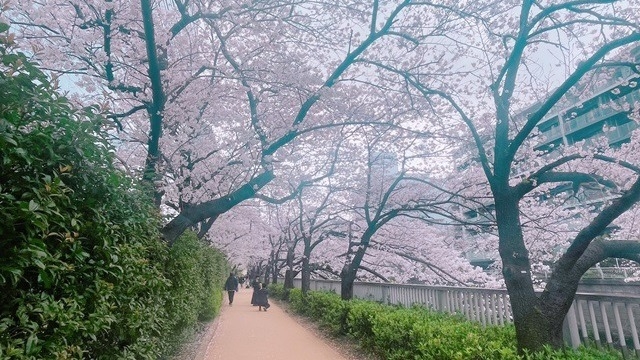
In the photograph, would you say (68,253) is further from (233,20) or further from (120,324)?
(233,20)

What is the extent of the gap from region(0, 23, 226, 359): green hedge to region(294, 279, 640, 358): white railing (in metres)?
5.35

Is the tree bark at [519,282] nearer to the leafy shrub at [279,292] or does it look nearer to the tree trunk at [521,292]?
the tree trunk at [521,292]

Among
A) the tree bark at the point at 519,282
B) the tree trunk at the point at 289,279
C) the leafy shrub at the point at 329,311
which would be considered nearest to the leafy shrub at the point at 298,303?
the leafy shrub at the point at 329,311

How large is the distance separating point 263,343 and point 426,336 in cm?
531

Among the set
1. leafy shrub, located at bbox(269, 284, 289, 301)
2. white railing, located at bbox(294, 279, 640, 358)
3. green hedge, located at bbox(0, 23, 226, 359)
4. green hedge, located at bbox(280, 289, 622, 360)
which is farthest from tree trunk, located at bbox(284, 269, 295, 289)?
green hedge, located at bbox(0, 23, 226, 359)

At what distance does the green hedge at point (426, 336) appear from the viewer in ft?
13.5

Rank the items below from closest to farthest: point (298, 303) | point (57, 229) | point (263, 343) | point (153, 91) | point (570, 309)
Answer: point (57, 229), point (570, 309), point (153, 91), point (263, 343), point (298, 303)

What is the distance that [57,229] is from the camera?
2.12m

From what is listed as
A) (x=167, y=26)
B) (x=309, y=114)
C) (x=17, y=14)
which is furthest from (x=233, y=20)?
(x=17, y=14)

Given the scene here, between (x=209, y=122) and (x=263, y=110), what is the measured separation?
1.90 metres

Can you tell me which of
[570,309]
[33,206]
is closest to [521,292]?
[570,309]

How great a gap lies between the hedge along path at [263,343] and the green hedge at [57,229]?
5268 millimetres

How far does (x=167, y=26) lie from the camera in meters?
7.83

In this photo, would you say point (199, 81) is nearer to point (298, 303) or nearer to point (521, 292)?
point (521, 292)
